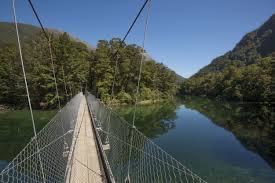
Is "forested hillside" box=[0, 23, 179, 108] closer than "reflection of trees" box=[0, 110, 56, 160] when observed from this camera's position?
No

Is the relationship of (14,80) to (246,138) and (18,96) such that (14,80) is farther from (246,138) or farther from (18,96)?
(246,138)

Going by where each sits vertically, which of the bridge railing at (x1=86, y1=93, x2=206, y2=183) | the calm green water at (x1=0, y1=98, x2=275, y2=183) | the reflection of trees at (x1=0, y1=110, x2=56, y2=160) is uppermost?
the bridge railing at (x1=86, y1=93, x2=206, y2=183)

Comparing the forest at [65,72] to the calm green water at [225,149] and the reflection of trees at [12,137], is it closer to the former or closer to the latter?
the reflection of trees at [12,137]

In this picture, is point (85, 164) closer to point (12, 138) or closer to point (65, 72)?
point (12, 138)

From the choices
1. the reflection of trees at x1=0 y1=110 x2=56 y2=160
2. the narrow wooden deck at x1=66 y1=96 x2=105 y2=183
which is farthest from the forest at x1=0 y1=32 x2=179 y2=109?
the narrow wooden deck at x1=66 y1=96 x2=105 y2=183

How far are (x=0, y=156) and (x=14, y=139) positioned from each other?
6.87ft

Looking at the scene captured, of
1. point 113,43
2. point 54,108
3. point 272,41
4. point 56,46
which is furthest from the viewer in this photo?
point 272,41

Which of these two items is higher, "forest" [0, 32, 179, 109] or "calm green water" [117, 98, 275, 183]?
"forest" [0, 32, 179, 109]

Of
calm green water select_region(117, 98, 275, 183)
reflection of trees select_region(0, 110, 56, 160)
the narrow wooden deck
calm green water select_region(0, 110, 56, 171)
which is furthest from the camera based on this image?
reflection of trees select_region(0, 110, 56, 160)

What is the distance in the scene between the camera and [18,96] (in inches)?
850

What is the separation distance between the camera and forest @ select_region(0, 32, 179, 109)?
67.9 feet

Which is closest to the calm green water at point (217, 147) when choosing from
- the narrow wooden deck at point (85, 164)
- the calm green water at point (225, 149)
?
the calm green water at point (225, 149)

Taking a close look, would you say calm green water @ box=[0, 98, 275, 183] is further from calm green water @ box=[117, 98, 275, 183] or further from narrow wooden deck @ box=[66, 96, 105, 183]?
narrow wooden deck @ box=[66, 96, 105, 183]

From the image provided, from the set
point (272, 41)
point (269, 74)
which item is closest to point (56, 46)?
point (269, 74)
